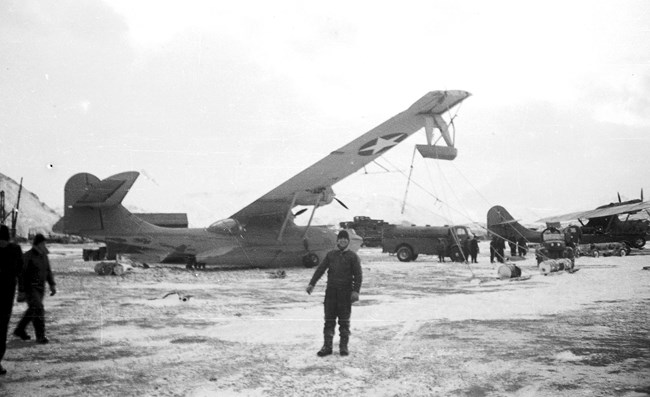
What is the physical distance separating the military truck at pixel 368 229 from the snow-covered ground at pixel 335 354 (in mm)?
30239

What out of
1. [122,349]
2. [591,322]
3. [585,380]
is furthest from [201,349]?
[591,322]

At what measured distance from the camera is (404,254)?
26.2 m

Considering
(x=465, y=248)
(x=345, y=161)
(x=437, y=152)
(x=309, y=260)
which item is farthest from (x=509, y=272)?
(x=465, y=248)

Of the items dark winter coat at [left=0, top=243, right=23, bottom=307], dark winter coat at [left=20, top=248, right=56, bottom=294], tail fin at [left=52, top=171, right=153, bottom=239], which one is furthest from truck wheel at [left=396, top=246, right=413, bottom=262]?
dark winter coat at [left=0, top=243, right=23, bottom=307]

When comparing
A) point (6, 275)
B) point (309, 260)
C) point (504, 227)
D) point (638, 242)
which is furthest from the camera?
point (504, 227)

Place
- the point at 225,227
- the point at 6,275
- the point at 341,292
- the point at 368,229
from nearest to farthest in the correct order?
1. the point at 6,275
2. the point at 341,292
3. the point at 225,227
4. the point at 368,229

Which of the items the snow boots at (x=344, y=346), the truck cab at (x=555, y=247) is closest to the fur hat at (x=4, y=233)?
the snow boots at (x=344, y=346)

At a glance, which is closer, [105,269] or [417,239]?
[105,269]

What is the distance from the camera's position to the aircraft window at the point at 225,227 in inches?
735

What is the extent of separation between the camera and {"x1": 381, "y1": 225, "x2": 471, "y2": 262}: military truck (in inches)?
1016

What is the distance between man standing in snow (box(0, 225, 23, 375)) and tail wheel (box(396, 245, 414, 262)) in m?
22.0

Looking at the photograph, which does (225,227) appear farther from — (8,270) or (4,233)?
(8,270)

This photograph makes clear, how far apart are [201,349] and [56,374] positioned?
1.75 m

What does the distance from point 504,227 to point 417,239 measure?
8.44 meters
